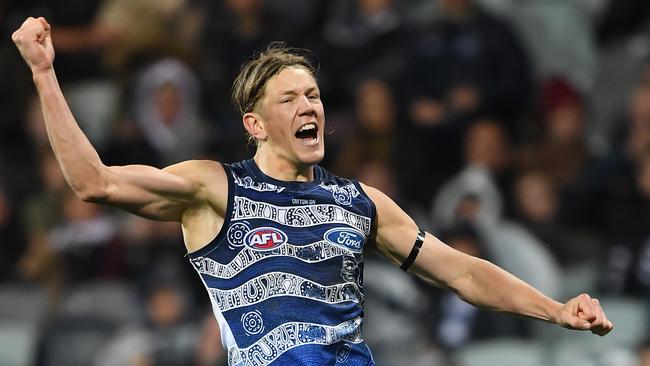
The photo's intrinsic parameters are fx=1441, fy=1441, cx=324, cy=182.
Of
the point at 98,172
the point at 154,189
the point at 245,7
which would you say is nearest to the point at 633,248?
the point at 245,7

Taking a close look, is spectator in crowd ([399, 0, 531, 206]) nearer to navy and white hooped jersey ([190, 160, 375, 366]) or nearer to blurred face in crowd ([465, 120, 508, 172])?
blurred face in crowd ([465, 120, 508, 172])

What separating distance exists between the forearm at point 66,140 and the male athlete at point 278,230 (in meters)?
0.09

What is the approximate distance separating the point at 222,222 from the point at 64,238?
6260 mm

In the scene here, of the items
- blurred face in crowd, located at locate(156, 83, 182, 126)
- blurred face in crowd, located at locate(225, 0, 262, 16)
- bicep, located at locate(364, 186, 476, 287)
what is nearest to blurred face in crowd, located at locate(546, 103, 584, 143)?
blurred face in crowd, located at locate(225, 0, 262, 16)

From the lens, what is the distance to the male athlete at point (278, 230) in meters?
5.56

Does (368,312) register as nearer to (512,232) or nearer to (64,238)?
(512,232)

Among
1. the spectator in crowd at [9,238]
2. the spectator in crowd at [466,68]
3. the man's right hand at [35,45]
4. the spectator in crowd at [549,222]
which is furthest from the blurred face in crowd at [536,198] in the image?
the man's right hand at [35,45]

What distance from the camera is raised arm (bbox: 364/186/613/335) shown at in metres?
6.01

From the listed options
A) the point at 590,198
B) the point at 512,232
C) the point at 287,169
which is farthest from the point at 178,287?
the point at 287,169

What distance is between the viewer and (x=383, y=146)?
460 inches

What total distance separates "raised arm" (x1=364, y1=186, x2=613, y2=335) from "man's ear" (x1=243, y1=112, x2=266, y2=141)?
0.50 m

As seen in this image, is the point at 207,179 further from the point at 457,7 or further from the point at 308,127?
the point at 457,7

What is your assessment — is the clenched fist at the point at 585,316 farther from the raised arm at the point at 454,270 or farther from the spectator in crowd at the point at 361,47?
the spectator in crowd at the point at 361,47

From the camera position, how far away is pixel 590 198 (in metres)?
11.3
